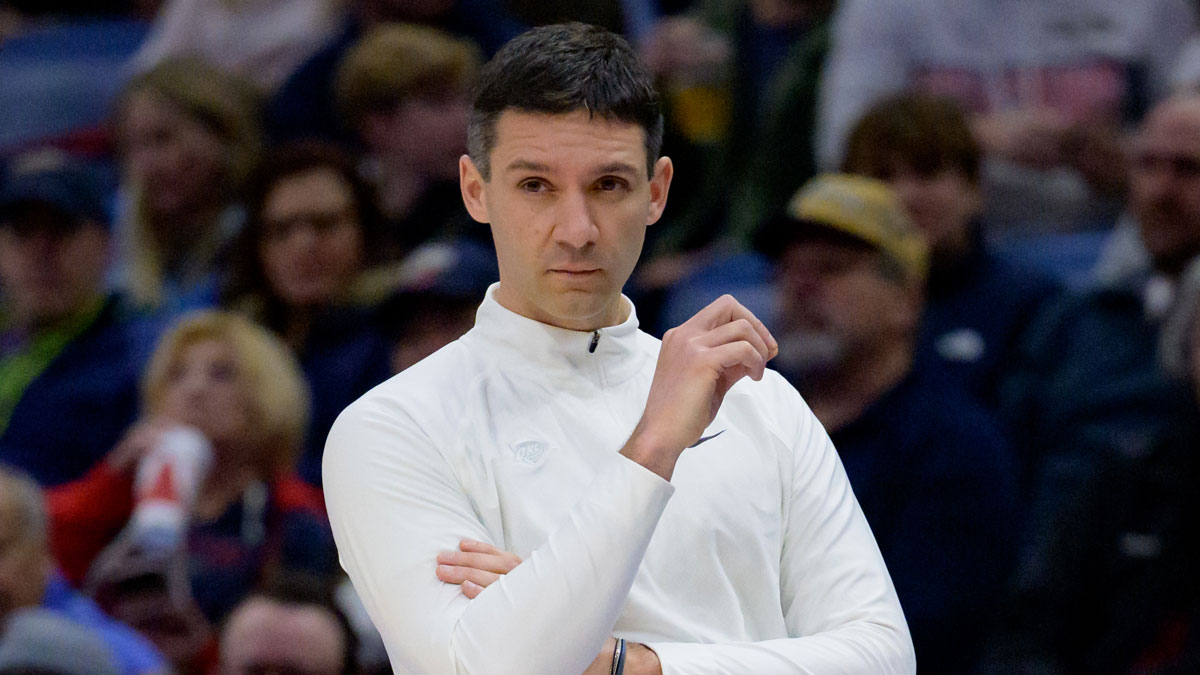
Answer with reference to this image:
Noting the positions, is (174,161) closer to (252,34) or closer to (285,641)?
(252,34)

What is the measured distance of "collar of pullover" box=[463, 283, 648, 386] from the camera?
2564mm

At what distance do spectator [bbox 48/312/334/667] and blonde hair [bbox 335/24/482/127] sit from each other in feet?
3.58

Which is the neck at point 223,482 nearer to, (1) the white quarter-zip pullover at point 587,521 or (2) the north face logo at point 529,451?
(1) the white quarter-zip pullover at point 587,521

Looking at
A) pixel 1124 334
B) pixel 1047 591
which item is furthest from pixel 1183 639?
pixel 1124 334

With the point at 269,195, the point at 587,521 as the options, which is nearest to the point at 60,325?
the point at 269,195

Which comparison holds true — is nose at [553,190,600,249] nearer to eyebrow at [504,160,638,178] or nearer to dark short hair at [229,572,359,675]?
eyebrow at [504,160,638,178]

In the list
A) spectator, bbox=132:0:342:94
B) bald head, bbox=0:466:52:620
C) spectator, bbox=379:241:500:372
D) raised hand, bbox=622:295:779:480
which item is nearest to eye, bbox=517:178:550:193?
raised hand, bbox=622:295:779:480

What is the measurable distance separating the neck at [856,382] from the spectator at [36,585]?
1.98 meters

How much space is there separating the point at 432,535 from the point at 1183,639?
2.79 m

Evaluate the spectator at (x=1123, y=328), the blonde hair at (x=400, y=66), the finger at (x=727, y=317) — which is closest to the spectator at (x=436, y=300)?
the blonde hair at (x=400, y=66)

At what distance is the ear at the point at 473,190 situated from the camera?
8.54 feet

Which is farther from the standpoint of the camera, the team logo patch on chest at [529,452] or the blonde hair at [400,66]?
the blonde hair at [400,66]

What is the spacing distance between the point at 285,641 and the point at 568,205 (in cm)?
245

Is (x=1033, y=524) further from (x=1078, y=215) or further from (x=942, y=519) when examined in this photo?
(x=1078, y=215)
